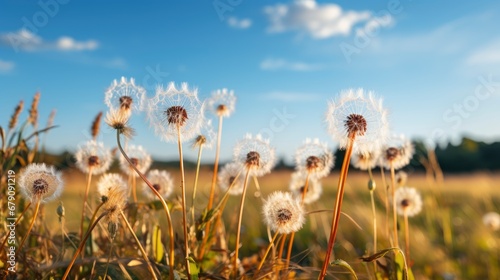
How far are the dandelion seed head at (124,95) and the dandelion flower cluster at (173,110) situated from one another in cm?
21

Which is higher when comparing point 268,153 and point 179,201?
point 268,153

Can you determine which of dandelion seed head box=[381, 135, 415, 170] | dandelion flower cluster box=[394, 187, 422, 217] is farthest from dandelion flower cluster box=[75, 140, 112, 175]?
dandelion flower cluster box=[394, 187, 422, 217]

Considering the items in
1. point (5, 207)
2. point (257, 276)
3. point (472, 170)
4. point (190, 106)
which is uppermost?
point (472, 170)

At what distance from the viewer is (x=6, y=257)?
1.93m

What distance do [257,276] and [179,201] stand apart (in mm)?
435

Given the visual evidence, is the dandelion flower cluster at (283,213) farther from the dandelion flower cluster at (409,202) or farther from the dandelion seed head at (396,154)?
the dandelion flower cluster at (409,202)

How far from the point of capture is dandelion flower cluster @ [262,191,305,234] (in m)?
1.83

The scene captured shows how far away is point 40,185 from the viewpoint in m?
1.77

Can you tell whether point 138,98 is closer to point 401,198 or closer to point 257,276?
point 257,276

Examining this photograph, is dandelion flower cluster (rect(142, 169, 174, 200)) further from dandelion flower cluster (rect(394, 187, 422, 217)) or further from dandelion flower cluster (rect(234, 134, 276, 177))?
dandelion flower cluster (rect(394, 187, 422, 217))

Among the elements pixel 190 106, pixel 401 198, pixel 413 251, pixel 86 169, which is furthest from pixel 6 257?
pixel 413 251

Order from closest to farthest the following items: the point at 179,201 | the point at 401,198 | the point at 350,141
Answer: the point at 350,141 → the point at 179,201 → the point at 401,198

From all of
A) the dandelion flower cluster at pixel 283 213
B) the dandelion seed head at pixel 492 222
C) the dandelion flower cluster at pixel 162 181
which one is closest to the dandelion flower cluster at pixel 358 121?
the dandelion flower cluster at pixel 283 213

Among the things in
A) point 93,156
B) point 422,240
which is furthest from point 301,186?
point 422,240
